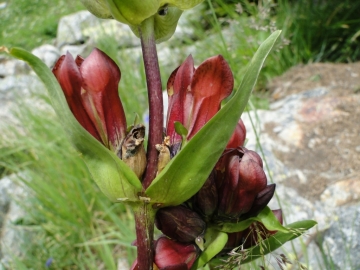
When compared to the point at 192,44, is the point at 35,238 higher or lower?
lower

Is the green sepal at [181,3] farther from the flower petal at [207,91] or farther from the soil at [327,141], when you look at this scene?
the soil at [327,141]

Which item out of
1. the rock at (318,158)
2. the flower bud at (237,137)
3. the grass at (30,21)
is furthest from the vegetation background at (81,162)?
the grass at (30,21)

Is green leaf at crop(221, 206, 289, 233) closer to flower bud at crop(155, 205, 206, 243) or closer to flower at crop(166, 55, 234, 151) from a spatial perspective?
flower bud at crop(155, 205, 206, 243)

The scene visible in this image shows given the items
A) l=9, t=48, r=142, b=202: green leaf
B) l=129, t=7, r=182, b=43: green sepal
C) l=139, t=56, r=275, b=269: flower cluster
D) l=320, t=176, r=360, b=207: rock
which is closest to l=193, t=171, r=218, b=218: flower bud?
l=139, t=56, r=275, b=269: flower cluster

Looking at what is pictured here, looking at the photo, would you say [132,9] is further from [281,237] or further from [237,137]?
[281,237]

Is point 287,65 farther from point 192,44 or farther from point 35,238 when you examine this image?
point 35,238

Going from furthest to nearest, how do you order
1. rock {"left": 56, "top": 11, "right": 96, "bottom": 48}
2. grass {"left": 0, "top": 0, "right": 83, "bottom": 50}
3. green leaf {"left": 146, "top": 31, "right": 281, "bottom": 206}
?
grass {"left": 0, "top": 0, "right": 83, "bottom": 50}, rock {"left": 56, "top": 11, "right": 96, "bottom": 48}, green leaf {"left": 146, "top": 31, "right": 281, "bottom": 206}

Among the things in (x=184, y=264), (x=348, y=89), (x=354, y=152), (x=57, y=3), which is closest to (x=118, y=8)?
(x=184, y=264)

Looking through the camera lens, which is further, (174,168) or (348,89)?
(348,89)
